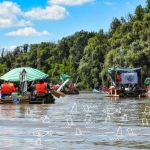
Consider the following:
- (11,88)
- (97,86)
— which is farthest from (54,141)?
(97,86)

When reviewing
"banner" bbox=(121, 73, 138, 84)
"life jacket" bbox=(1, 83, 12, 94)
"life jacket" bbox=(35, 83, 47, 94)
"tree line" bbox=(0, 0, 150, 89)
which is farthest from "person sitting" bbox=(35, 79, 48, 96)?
"tree line" bbox=(0, 0, 150, 89)

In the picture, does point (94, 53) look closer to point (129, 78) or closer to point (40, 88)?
point (129, 78)

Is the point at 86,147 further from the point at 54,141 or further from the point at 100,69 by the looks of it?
the point at 100,69

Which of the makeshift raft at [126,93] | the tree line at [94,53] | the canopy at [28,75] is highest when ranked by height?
the tree line at [94,53]

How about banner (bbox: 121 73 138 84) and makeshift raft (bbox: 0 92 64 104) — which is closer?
makeshift raft (bbox: 0 92 64 104)

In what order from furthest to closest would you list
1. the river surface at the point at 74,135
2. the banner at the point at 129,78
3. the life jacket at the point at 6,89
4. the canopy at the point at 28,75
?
the banner at the point at 129,78, the canopy at the point at 28,75, the life jacket at the point at 6,89, the river surface at the point at 74,135

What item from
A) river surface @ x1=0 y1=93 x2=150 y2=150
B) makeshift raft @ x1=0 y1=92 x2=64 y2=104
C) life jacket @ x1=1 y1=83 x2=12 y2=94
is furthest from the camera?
life jacket @ x1=1 y1=83 x2=12 y2=94

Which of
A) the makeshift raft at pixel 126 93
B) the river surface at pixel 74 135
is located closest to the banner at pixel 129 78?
the makeshift raft at pixel 126 93

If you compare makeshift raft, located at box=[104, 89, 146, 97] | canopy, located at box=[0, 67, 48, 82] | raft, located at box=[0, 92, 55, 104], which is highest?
canopy, located at box=[0, 67, 48, 82]

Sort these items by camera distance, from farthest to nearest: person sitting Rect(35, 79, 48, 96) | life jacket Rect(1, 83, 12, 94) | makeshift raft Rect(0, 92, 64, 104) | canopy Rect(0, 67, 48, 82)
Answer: canopy Rect(0, 67, 48, 82) < life jacket Rect(1, 83, 12, 94) < makeshift raft Rect(0, 92, 64, 104) < person sitting Rect(35, 79, 48, 96)

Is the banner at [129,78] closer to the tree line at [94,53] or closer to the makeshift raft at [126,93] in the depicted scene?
the makeshift raft at [126,93]

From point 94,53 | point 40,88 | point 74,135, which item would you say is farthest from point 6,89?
point 94,53

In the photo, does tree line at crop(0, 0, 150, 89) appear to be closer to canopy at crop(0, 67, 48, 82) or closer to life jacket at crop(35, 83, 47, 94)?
canopy at crop(0, 67, 48, 82)

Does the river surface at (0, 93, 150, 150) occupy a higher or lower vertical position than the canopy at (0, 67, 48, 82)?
lower
